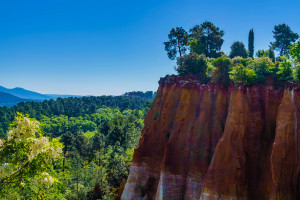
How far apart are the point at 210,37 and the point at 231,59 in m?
13.1

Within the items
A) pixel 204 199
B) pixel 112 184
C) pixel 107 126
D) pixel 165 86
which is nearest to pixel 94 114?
pixel 107 126

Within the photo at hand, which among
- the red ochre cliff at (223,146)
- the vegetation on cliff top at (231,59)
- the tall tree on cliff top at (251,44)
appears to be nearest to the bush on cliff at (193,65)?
the vegetation on cliff top at (231,59)

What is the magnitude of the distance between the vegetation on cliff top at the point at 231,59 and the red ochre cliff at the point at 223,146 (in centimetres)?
140

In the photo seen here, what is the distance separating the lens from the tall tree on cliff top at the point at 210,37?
4044cm

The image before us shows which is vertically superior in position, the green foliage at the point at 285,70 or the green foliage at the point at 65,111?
the green foliage at the point at 285,70

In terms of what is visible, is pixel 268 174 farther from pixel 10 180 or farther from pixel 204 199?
pixel 10 180

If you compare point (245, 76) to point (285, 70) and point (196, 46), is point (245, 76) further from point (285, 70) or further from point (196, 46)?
point (196, 46)

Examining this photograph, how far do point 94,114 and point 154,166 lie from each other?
120691 mm

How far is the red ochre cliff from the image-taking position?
13.8 meters

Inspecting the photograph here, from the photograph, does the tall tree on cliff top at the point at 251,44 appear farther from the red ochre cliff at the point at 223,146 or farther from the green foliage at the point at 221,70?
the red ochre cliff at the point at 223,146

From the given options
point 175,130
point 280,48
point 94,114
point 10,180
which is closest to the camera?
point 10,180

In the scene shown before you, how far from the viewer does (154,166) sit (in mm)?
23031

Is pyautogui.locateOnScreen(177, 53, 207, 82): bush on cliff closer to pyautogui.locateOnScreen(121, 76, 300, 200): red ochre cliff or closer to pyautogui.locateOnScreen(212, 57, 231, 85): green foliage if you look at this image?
pyautogui.locateOnScreen(212, 57, 231, 85): green foliage

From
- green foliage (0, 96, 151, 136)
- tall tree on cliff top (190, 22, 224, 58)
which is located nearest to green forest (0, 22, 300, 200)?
tall tree on cliff top (190, 22, 224, 58)
